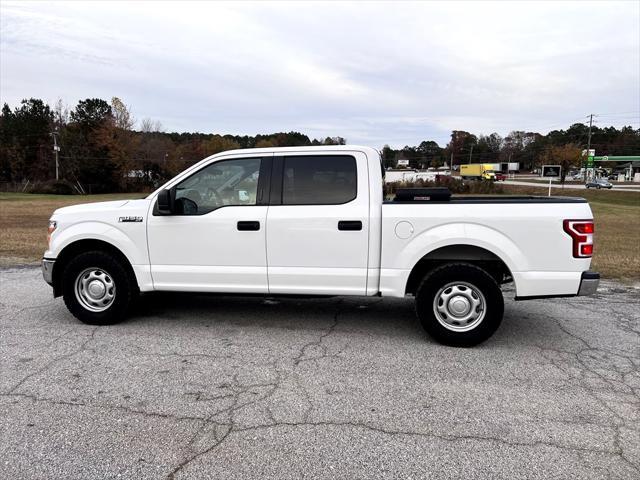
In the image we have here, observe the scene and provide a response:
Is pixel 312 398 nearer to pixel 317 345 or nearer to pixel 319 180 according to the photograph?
pixel 317 345

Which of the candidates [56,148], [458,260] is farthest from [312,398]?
[56,148]

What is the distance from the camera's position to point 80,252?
5.43 m

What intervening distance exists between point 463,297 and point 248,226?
2244mm

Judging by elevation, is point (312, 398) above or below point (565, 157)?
below

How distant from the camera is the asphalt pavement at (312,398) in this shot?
284 cm

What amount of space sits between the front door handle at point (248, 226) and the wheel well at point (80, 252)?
139cm

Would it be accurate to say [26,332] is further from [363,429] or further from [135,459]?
[363,429]

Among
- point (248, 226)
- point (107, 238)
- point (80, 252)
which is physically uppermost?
point (248, 226)

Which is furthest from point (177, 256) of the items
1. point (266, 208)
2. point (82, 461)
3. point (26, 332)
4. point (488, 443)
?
point (488, 443)

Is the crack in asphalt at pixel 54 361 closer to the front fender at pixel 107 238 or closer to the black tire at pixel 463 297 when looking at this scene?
the front fender at pixel 107 238

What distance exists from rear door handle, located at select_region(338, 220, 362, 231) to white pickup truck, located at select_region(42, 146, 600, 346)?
14 millimetres

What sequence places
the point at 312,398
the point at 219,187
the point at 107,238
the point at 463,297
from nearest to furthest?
1. the point at 312,398
2. the point at 463,297
3. the point at 219,187
4. the point at 107,238

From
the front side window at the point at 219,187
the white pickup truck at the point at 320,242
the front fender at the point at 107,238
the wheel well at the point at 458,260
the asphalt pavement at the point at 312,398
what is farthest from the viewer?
the front fender at the point at 107,238

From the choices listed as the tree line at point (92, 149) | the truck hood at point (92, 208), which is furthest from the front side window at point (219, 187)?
the tree line at point (92, 149)
